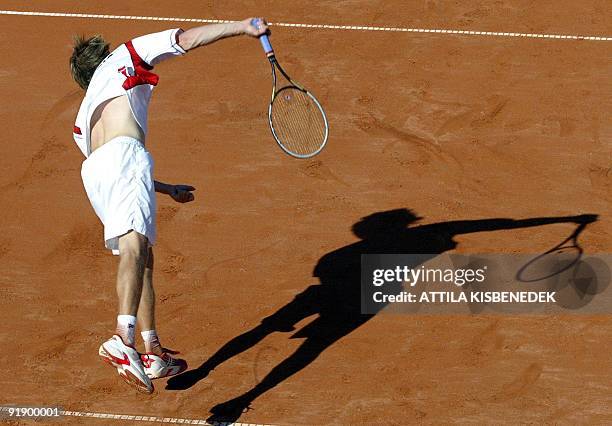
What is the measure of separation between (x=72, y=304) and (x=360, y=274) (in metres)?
2.77

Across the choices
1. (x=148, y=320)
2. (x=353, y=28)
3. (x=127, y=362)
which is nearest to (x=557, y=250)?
(x=148, y=320)

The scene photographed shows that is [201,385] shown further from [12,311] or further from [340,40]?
[340,40]

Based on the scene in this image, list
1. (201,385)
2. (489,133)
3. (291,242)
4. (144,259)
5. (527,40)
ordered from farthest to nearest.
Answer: (527,40)
(489,133)
(291,242)
(201,385)
(144,259)

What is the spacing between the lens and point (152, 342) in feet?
37.0

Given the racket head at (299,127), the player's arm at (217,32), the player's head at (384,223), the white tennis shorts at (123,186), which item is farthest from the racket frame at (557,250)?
the white tennis shorts at (123,186)

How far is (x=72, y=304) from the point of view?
12.7m

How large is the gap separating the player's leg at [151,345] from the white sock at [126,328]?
2.15ft

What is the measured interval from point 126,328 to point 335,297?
2.89 metres

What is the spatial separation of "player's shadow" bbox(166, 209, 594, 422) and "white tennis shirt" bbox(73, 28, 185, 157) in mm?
2415

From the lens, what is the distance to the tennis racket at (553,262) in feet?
42.1

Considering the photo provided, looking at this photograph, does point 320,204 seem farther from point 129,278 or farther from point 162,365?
point 129,278

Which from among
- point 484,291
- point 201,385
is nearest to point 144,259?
point 201,385

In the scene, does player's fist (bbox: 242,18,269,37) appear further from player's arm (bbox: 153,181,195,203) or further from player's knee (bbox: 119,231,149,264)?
player's knee (bbox: 119,231,149,264)

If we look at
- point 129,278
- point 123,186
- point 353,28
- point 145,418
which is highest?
point 353,28
